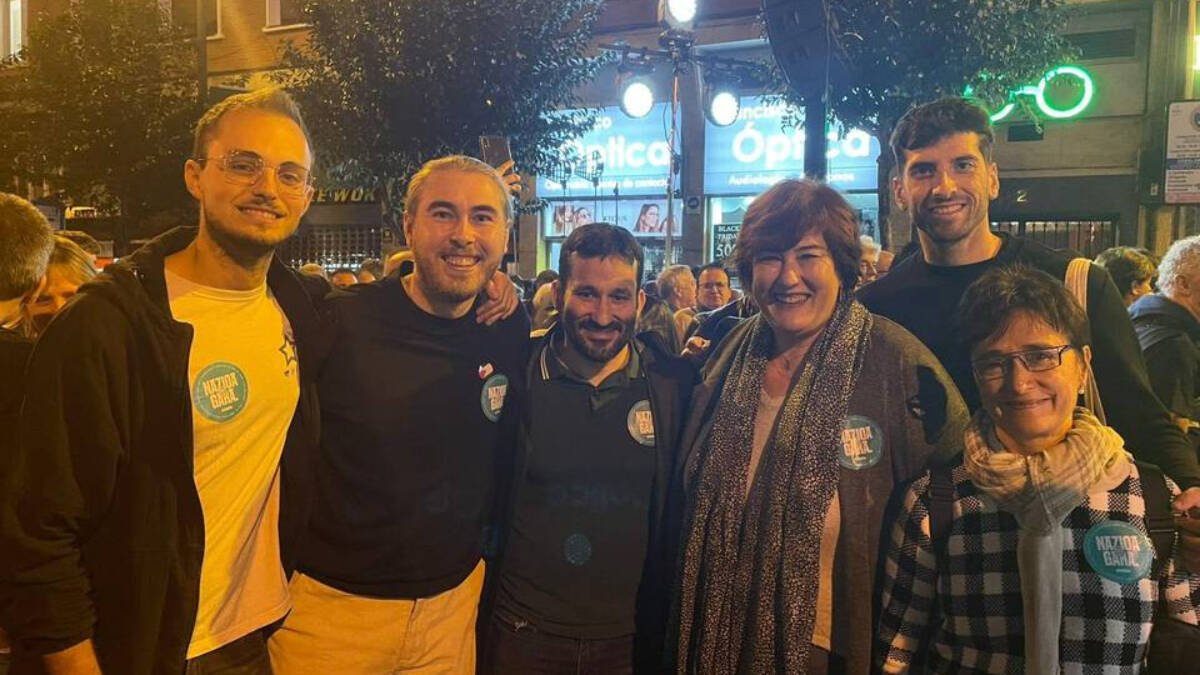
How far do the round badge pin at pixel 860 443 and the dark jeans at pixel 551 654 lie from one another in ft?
3.40

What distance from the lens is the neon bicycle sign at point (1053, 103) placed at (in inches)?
550

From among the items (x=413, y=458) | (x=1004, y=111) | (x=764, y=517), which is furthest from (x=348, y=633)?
(x=1004, y=111)

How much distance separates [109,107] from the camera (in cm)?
1619

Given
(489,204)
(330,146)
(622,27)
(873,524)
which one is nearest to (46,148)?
(330,146)

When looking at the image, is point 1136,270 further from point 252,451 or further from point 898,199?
point 252,451

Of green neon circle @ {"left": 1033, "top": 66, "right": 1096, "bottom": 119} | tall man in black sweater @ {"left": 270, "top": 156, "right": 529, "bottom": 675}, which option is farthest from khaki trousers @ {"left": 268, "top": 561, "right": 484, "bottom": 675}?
green neon circle @ {"left": 1033, "top": 66, "right": 1096, "bottom": 119}

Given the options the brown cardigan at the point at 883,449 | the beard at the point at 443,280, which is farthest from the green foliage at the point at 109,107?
the brown cardigan at the point at 883,449

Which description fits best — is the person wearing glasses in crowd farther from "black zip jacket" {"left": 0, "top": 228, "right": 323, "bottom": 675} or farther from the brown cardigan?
"black zip jacket" {"left": 0, "top": 228, "right": 323, "bottom": 675}

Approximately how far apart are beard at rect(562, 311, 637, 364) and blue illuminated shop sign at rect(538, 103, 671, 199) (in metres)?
14.5

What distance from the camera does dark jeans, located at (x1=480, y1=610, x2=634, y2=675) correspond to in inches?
115

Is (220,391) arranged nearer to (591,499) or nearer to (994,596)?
(591,499)

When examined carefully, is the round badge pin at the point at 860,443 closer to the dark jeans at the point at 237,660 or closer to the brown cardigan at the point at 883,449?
the brown cardigan at the point at 883,449

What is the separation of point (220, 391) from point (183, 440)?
18cm

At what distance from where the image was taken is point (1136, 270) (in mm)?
6453
